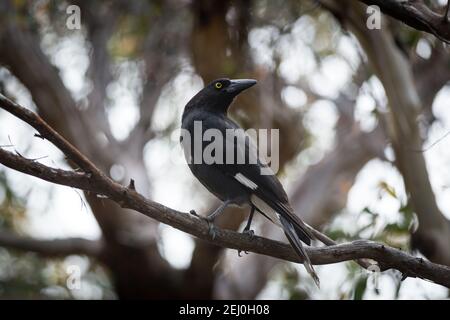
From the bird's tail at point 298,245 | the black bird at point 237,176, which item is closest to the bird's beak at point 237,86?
the black bird at point 237,176

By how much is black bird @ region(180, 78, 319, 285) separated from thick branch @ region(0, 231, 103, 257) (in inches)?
108

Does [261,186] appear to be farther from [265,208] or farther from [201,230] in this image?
[201,230]

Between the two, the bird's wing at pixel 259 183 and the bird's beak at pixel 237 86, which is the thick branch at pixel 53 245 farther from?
the bird's wing at pixel 259 183

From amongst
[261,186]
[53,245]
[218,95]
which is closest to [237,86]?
[218,95]

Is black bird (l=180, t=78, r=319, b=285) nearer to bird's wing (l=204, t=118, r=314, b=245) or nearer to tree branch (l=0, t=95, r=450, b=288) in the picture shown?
bird's wing (l=204, t=118, r=314, b=245)

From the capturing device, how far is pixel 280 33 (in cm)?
662

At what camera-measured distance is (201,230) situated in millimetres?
3055

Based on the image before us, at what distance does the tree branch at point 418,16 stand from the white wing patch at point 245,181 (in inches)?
45.8

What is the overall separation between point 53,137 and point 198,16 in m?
3.89

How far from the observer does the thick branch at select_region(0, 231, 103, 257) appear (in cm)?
643

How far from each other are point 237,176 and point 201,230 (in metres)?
0.75

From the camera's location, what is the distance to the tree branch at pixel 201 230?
8.52 feet

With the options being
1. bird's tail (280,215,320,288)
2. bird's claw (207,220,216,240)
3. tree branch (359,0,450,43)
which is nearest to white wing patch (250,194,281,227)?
bird's tail (280,215,320,288)
